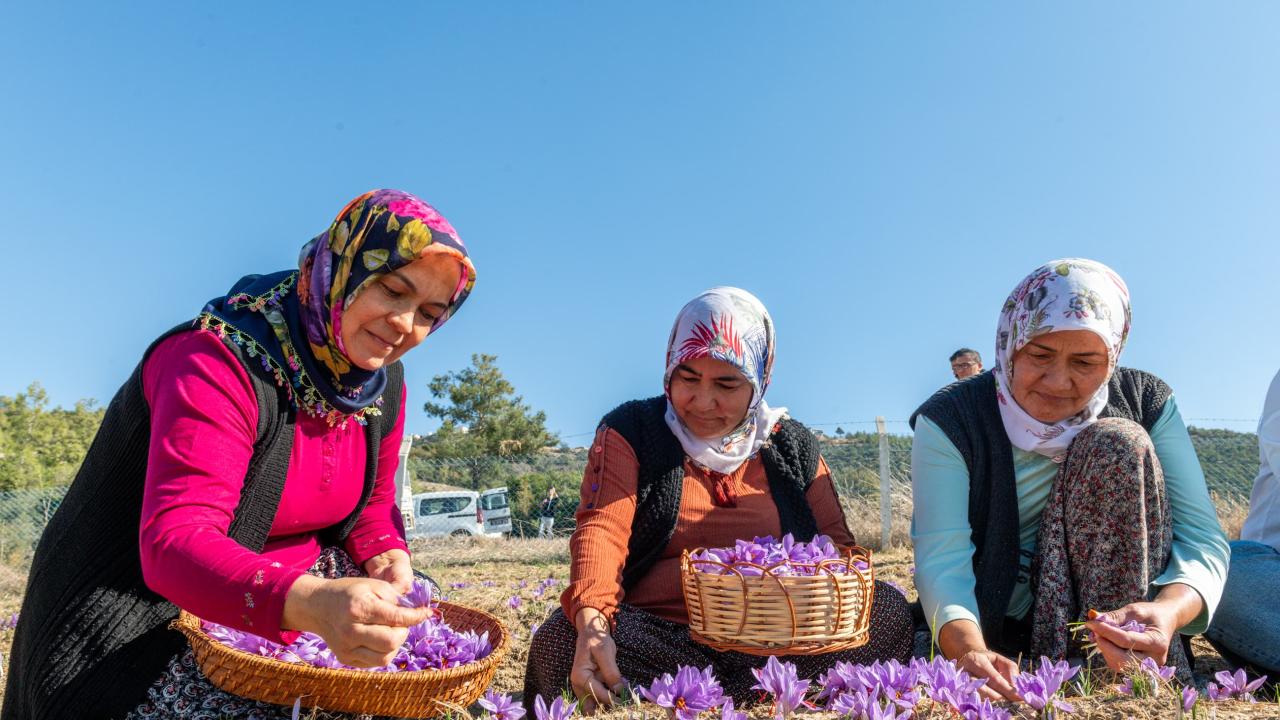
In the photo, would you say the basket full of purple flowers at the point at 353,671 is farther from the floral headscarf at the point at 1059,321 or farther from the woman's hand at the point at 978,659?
the floral headscarf at the point at 1059,321

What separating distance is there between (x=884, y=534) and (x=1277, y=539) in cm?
646

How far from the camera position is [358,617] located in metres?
1.36

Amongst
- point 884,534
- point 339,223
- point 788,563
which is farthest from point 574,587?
point 884,534

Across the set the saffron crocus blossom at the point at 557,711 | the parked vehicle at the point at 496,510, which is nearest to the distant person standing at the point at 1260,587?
the saffron crocus blossom at the point at 557,711

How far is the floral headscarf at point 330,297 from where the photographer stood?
6.64ft

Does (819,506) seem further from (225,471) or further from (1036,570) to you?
(225,471)

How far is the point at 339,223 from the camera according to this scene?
219 cm

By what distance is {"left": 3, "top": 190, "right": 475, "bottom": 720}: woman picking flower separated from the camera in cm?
168

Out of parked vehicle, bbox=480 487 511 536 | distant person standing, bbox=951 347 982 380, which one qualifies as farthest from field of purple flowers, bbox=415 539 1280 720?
parked vehicle, bbox=480 487 511 536

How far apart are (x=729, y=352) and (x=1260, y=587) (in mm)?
1777

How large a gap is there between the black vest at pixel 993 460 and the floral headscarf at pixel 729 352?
21.5 inches

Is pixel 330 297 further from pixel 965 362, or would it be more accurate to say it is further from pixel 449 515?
pixel 449 515

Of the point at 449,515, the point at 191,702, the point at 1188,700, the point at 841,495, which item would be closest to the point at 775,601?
the point at 1188,700

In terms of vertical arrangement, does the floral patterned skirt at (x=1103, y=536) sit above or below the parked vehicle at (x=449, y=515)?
below
